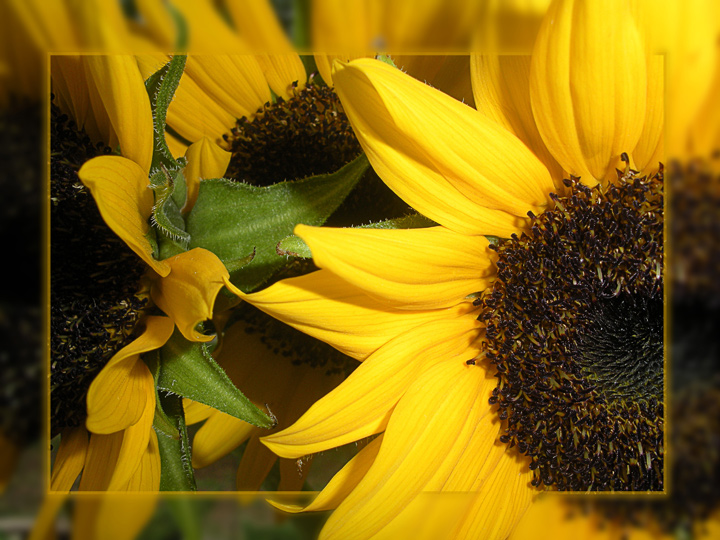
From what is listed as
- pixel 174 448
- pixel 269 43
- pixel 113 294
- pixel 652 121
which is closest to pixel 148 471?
pixel 174 448

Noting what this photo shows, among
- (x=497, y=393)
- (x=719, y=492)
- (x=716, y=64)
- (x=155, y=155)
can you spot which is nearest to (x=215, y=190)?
(x=155, y=155)

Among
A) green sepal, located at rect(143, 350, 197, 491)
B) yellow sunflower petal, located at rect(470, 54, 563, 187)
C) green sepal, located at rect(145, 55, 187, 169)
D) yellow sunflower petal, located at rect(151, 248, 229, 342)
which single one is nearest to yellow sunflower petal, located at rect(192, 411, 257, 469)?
green sepal, located at rect(143, 350, 197, 491)

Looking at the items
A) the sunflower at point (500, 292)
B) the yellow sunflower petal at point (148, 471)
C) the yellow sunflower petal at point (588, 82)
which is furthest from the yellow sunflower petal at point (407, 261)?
the yellow sunflower petal at point (148, 471)

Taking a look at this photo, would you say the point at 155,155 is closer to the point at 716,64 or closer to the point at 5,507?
the point at 5,507

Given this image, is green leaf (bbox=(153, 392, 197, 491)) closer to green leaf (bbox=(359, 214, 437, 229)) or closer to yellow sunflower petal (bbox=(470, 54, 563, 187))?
green leaf (bbox=(359, 214, 437, 229))

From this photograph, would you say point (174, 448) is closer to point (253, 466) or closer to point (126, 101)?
point (253, 466)

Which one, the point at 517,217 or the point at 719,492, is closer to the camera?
the point at 517,217
